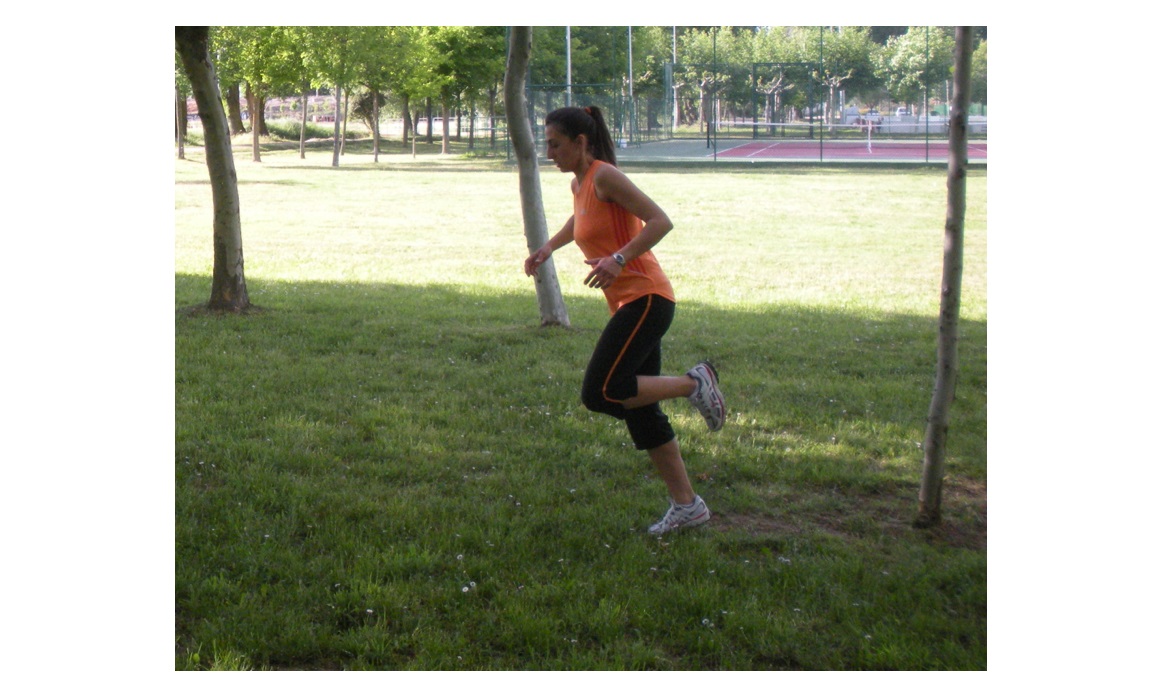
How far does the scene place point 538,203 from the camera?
A: 962cm

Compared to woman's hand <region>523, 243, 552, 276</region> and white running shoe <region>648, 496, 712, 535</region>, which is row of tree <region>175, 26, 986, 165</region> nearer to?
woman's hand <region>523, 243, 552, 276</region>

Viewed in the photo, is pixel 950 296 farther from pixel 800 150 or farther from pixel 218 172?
pixel 800 150

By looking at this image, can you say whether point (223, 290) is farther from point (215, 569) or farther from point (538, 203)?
point (215, 569)

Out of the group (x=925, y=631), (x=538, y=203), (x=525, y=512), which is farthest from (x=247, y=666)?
(x=538, y=203)

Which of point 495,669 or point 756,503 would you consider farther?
point 756,503

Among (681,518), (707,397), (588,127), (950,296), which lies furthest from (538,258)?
(950,296)

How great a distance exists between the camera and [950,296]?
455 cm

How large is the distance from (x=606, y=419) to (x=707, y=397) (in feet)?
5.70

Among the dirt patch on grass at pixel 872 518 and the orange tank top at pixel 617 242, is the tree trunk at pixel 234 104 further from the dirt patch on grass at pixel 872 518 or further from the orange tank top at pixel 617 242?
the dirt patch on grass at pixel 872 518

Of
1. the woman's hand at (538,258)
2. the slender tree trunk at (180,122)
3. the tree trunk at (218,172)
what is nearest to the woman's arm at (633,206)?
the woman's hand at (538,258)

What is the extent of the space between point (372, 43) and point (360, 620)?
1417 inches

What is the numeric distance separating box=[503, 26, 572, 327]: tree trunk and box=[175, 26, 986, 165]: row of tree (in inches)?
900

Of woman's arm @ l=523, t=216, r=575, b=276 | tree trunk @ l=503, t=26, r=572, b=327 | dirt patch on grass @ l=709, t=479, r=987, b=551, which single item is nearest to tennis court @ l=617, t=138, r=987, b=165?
tree trunk @ l=503, t=26, r=572, b=327

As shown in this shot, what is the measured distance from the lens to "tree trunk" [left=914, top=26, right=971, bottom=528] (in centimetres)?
434
